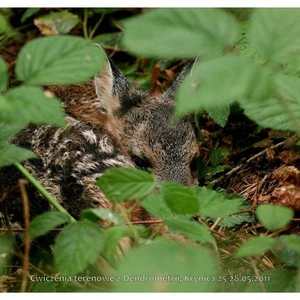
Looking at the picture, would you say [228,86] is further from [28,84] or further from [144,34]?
[28,84]

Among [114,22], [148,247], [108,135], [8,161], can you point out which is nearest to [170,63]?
[114,22]

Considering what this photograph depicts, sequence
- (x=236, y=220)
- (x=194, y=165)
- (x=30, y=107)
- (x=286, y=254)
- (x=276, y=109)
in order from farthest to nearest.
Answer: (x=194, y=165) → (x=236, y=220) → (x=286, y=254) → (x=276, y=109) → (x=30, y=107)

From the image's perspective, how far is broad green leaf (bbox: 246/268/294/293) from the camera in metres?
2.87

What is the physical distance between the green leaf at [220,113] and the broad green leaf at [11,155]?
1.68 meters

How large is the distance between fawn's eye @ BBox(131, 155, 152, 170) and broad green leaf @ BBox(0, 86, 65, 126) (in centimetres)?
236

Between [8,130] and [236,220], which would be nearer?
[8,130]

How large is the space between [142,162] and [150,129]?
0.85ft

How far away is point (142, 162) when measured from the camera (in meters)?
4.82

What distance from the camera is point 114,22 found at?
21.7 ft

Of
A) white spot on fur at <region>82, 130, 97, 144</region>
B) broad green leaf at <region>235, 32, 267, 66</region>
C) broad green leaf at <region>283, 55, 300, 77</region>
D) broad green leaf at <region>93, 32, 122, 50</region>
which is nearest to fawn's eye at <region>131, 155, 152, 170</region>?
white spot on fur at <region>82, 130, 97, 144</region>

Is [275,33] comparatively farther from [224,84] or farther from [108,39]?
[108,39]

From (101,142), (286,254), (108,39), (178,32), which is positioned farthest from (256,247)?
(108,39)

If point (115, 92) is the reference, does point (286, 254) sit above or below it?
above

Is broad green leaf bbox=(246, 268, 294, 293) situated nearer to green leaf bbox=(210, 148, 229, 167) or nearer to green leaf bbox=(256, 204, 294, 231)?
green leaf bbox=(256, 204, 294, 231)
